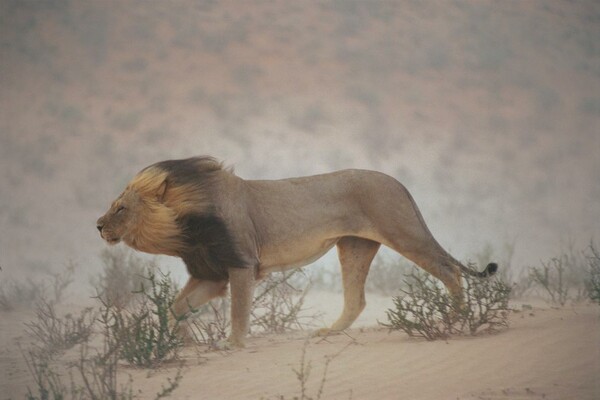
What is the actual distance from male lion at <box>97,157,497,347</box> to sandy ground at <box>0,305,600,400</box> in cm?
61

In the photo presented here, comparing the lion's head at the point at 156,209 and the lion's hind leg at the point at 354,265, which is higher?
the lion's head at the point at 156,209

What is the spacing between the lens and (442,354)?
16.9 feet

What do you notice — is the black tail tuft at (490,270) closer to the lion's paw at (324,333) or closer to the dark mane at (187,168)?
the lion's paw at (324,333)

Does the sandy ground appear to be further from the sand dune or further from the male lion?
the male lion

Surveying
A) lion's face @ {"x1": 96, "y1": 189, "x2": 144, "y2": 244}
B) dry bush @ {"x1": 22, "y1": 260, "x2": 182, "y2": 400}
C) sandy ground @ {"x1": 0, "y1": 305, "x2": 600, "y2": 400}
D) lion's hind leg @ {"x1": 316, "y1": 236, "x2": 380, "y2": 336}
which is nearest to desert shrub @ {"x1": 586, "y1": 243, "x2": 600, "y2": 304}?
sandy ground @ {"x1": 0, "y1": 305, "x2": 600, "y2": 400}

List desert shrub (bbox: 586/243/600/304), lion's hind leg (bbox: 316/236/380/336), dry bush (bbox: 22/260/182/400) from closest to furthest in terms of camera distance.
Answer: dry bush (bbox: 22/260/182/400) < desert shrub (bbox: 586/243/600/304) < lion's hind leg (bbox: 316/236/380/336)

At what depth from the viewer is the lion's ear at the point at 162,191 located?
249 inches

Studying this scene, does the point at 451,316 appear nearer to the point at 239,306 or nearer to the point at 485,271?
the point at 485,271

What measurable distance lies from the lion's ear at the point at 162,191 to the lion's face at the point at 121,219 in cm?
14

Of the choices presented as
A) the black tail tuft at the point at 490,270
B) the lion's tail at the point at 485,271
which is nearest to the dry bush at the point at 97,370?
the lion's tail at the point at 485,271

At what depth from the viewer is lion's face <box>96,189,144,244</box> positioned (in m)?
6.23

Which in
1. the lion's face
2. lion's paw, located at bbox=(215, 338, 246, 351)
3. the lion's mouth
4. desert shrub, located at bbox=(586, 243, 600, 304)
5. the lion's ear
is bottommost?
lion's paw, located at bbox=(215, 338, 246, 351)

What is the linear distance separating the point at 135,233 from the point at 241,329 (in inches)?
42.0

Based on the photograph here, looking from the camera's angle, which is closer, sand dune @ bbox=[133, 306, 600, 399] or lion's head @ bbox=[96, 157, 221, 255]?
sand dune @ bbox=[133, 306, 600, 399]
